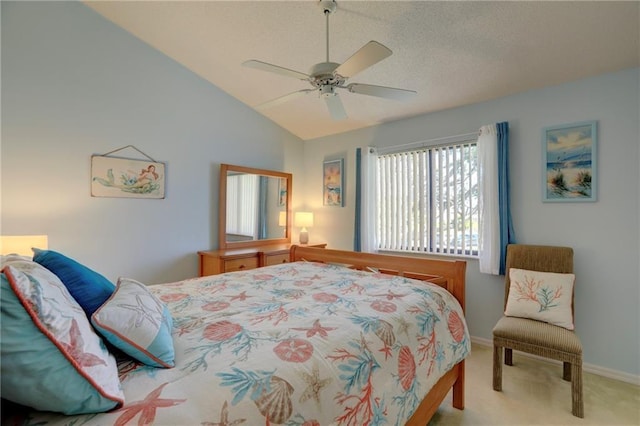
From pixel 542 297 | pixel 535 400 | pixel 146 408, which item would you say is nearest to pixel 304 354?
pixel 146 408

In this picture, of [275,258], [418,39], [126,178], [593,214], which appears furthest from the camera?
[275,258]

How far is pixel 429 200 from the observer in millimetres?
3426

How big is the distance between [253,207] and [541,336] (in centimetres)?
319

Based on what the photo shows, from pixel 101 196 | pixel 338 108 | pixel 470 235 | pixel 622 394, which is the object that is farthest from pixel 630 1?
pixel 101 196

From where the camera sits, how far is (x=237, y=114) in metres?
3.80

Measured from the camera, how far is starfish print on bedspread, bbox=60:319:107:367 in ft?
2.39

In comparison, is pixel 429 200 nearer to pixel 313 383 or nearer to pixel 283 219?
pixel 283 219

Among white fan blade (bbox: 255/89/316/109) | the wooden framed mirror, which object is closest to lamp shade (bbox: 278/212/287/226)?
the wooden framed mirror

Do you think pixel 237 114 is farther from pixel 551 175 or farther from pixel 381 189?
pixel 551 175

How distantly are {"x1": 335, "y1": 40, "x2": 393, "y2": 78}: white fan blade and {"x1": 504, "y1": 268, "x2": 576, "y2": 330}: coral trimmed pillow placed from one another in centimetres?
212

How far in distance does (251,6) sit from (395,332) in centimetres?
→ 245

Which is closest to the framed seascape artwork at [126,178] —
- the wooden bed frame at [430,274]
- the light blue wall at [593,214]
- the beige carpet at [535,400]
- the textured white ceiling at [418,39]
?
the textured white ceiling at [418,39]

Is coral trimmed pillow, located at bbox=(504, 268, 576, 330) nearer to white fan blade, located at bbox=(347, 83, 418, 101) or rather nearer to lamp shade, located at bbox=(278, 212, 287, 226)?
A: white fan blade, located at bbox=(347, 83, 418, 101)

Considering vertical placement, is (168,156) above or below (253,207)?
above
